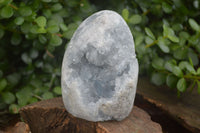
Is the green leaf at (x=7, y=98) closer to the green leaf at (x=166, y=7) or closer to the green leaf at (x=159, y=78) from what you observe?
the green leaf at (x=159, y=78)

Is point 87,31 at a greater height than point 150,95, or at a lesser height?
greater

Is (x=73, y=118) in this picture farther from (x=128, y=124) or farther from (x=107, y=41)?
(x=107, y=41)

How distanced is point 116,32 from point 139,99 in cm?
73

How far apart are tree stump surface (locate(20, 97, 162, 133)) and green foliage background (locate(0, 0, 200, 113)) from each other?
30 cm

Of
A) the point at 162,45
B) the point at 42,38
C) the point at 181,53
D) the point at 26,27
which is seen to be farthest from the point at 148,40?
the point at 26,27

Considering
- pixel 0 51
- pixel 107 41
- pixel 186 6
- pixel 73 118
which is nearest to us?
pixel 107 41

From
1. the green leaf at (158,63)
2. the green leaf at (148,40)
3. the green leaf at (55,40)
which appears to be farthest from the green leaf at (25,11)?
the green leaf at (158,63)

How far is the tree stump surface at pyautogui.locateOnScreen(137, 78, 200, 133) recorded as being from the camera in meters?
1.53

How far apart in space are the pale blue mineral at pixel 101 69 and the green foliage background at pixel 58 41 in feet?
1.32

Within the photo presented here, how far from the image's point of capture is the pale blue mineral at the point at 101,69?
1.20 metres

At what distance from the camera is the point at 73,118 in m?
1.29

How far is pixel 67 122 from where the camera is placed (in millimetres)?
1316

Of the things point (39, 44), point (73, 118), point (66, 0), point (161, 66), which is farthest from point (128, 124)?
point (66, 0)

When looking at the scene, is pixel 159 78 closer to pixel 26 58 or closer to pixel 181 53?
pixel 181 53
